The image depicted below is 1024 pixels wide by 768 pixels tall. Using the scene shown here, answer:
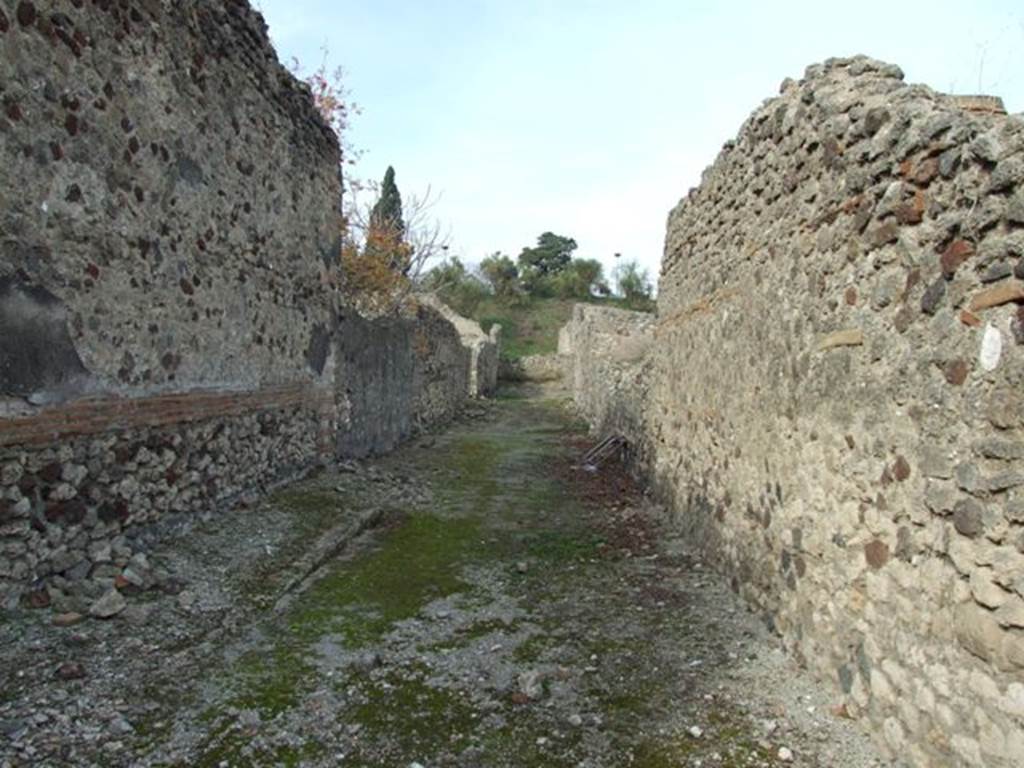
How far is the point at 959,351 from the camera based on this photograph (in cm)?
281

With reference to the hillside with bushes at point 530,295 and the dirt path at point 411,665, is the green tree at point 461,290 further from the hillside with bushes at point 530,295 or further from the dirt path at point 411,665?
the dirt path at point 411,665

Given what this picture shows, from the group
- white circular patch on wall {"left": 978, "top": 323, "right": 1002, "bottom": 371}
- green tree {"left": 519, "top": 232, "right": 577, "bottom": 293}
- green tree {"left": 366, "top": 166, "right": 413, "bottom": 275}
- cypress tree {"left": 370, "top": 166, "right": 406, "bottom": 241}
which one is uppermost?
green tree {"left": 519, "top": 232, "right": 577, "bottom": 293}

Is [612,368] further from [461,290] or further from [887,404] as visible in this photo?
[461,290]

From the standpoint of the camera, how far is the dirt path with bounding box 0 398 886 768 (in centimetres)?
320

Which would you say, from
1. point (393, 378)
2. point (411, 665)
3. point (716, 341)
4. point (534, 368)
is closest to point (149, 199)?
point (411, 665)

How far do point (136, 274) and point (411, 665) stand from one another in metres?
3.31

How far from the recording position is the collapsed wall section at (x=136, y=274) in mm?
4273

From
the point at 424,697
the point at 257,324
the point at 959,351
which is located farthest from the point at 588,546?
the point at 959,351

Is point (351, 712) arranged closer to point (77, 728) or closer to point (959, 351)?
point (77, 728)

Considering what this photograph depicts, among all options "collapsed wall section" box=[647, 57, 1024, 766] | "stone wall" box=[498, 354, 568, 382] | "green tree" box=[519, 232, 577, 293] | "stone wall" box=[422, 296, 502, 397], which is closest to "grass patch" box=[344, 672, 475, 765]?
"collapsed wall section" box=[647, 57, 1024, 766]

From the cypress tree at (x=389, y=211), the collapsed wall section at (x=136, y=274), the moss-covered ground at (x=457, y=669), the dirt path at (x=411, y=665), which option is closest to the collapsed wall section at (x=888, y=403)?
the dirt path at (x=411, y=665)

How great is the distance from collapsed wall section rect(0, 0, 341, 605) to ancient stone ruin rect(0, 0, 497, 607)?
14 mm

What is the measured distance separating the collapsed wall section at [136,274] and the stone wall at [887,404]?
4.01 m

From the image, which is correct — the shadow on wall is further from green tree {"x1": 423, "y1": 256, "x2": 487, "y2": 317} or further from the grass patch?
green tree {"x1": 423, "y1": 256, "x2": 487, "y2": 317}
